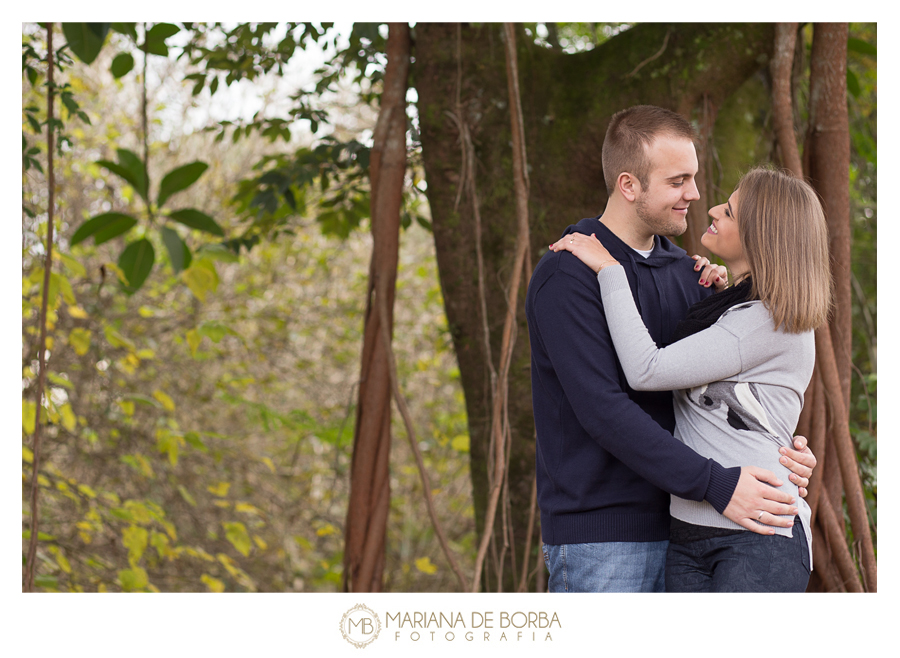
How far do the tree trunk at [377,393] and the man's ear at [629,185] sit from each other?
775 millimetres

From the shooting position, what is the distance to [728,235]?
118cm

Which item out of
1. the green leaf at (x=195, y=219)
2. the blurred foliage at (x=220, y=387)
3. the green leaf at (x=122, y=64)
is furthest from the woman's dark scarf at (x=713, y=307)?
the blurred foliage at (x=220, y=387)

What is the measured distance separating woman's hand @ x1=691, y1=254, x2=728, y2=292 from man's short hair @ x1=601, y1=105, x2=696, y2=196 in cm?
23

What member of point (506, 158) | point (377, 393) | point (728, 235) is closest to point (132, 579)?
point (377, 393)

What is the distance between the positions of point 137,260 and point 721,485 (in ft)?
3.21

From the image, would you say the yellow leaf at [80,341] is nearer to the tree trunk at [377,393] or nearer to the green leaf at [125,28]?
the tree trunk at [377,393]

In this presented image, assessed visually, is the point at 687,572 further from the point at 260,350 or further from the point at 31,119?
the point at 260,350

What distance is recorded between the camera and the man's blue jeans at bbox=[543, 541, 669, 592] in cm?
109

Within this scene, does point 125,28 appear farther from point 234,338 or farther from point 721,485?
point 234,338

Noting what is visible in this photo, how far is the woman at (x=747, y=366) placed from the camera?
1018 mm

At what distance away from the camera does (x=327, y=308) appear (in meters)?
4.57

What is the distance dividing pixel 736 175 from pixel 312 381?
3.28 meters

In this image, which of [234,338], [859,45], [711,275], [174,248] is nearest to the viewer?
[174,248]
